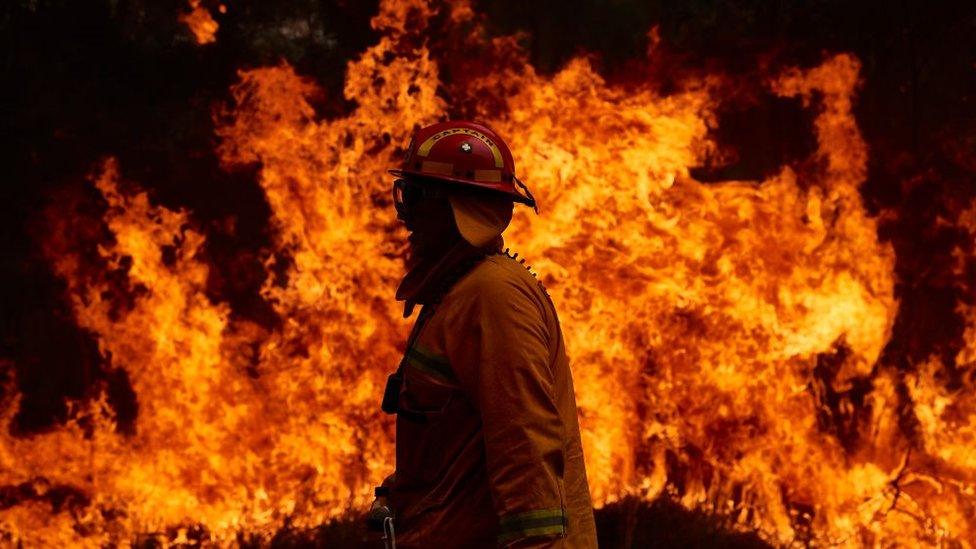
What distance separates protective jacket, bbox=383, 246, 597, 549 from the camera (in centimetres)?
235

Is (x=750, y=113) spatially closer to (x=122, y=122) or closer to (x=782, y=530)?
(x=782, y=530)

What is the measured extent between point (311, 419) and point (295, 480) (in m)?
0.43

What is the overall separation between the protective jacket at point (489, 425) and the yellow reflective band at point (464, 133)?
33cm

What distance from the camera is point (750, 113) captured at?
25.2ft

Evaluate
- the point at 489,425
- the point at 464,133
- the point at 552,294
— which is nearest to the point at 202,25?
the point at 552,294

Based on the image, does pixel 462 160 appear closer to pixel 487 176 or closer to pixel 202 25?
pixel 487 176

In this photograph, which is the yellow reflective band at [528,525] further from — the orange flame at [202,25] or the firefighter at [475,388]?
the orange flame at [202,25]

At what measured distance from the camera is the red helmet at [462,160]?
2791mm

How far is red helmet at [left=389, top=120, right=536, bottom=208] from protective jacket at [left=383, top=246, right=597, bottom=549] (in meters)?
0.25

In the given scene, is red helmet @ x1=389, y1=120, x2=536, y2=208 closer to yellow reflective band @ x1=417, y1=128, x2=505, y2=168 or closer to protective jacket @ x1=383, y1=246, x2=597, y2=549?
yellow reflective band @ x1=417, y1=128, x2=505, y2=168

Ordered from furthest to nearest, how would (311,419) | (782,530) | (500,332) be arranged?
(311,419)
(782,530)
(500,332)

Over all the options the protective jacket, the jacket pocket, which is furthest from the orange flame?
the jacket pocket

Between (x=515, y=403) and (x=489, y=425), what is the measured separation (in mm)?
78

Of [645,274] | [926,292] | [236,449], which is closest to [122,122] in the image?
[236,449]
